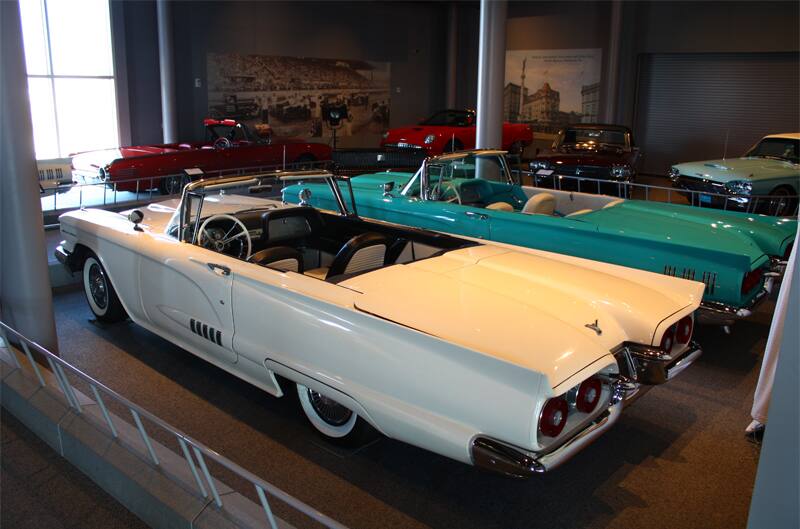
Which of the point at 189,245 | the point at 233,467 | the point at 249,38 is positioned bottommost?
the point at 233,467

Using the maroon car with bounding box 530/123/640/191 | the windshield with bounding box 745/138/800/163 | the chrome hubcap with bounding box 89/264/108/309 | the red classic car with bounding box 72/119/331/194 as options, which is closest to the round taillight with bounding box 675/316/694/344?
the chrome hubcap with bounding box 89/264/108/309

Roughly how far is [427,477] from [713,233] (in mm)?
3627

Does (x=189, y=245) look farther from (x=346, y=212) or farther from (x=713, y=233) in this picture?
(x=713, y=233)

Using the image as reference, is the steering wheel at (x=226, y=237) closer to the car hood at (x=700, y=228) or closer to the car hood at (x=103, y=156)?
the car hood at (x=700, y=228)

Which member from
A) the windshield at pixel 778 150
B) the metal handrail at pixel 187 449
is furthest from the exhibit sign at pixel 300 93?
the metal handrail at pixel 187 449

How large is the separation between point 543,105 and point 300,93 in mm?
6417

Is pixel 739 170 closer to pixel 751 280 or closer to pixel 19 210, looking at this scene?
pixel 751 280

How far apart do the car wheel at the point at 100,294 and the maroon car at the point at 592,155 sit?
7.12 m

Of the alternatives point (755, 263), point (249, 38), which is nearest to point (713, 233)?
point (755, 263)

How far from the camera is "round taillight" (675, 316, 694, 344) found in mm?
4055

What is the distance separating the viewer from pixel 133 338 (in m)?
5.47

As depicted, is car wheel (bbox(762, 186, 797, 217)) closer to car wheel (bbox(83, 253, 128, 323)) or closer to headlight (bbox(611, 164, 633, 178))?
headlight (bbox(611, 164, 633, 178))

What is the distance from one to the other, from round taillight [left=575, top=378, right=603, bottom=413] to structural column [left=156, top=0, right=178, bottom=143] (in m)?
13.2

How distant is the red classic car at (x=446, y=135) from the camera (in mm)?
14062
